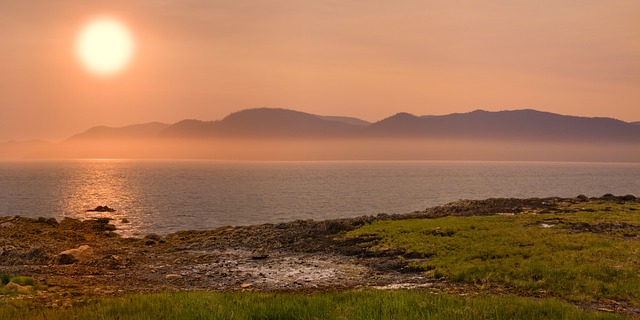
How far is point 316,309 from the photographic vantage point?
13.4 meters

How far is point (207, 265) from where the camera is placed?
101 ft

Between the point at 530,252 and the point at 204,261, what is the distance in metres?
22.5

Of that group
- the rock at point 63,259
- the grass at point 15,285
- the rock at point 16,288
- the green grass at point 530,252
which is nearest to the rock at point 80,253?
the rock at point 63,259

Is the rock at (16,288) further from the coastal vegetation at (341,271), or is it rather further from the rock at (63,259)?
the rock at (63,259)

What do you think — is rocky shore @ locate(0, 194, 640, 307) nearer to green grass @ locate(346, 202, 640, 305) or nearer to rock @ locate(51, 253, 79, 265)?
rock @ locate(51, 253, 79, 265)

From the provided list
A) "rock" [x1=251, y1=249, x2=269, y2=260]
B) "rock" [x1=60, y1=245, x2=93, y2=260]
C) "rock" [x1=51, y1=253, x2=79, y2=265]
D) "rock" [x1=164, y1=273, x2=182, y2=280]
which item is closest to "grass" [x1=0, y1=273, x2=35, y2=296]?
"rock" [x1=164, y1=273, x2=182, y2=280]

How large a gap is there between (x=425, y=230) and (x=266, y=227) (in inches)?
769

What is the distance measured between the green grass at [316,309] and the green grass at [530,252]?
21.6ft

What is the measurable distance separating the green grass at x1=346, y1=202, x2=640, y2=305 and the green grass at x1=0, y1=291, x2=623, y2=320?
6.58m

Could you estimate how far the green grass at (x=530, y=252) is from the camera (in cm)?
2066

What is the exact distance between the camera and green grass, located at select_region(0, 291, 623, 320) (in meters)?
12.5

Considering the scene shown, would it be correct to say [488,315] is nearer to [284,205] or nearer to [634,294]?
[634,294]

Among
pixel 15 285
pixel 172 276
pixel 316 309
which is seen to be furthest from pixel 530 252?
pixel 15 285

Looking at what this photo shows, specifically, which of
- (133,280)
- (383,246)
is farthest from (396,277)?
(133,280)
